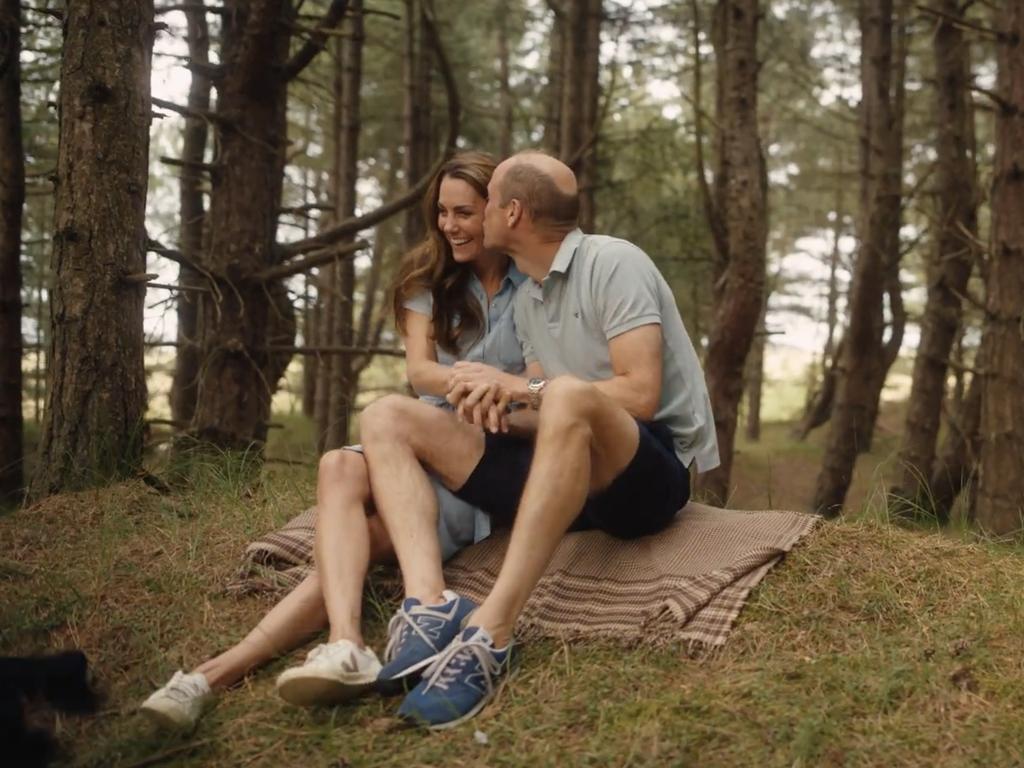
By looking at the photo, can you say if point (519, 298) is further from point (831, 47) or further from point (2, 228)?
point (831, 47)

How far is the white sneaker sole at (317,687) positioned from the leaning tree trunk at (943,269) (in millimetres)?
7984

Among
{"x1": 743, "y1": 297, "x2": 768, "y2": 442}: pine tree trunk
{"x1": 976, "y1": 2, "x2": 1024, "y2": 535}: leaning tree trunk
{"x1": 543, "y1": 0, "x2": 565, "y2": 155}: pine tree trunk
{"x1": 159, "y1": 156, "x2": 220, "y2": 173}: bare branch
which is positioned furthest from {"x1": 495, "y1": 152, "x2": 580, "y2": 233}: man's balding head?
{"x1": 743, "y1": 297, "x2": 768, "y2": 442}: pine tree trunk

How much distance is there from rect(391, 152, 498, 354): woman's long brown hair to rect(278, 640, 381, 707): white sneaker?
4.54ft

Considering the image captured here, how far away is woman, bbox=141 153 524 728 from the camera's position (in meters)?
3.16

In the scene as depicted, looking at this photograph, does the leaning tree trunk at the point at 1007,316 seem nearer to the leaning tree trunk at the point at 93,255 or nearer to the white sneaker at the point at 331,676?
the white sneaker at the point at 331,676

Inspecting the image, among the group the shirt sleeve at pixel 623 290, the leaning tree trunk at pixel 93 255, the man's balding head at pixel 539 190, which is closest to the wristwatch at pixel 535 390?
the shirt sleeve at pixel 623 290

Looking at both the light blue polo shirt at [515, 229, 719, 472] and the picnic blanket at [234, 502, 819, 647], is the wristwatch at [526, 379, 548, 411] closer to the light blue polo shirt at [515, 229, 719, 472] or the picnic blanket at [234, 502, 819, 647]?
the light blue polo shirt at [515, 229, 719, 472]

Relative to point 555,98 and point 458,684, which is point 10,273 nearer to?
point 458,684

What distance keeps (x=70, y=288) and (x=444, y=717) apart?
10.6 feet

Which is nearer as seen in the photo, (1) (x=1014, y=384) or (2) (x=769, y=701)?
(2) (x=769, y=701)

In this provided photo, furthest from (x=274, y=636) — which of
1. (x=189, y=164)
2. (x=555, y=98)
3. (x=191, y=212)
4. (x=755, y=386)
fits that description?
(x=755, y=386)

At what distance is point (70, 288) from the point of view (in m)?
5.28

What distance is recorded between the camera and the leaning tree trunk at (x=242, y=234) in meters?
6.53

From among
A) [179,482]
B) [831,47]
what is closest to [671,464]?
[179,482]
